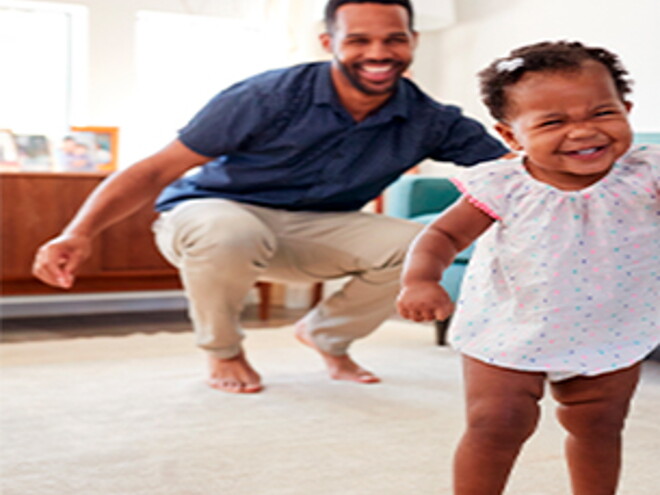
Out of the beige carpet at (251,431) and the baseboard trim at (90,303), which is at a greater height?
the beige carpet at (251,431)

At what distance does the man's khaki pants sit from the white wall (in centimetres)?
137

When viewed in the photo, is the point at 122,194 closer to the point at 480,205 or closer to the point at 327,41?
the point at 327,41

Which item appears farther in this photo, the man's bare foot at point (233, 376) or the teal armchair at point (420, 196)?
the teal armchair at point (420, 196)

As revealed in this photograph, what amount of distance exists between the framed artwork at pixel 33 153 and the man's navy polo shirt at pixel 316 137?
1.46 m

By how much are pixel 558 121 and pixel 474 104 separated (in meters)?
3.12

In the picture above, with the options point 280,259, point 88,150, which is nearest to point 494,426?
point 280,259

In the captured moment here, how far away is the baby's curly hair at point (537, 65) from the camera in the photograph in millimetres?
1004

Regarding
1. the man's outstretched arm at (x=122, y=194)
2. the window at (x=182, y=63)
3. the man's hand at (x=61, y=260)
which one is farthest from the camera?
the window at (x=182, y=63)

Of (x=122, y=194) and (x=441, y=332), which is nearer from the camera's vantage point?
(x=122, y=194)

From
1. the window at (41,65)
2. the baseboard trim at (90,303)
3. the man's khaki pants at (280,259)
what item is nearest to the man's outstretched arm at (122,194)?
the man's khaki pants at (280,259)

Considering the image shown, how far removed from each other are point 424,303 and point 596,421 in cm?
26

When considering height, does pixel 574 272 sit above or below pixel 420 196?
above

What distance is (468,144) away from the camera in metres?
2.18

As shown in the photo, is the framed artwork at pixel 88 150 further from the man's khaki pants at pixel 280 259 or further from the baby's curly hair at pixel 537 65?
the baby's curly hair at pixel 537 65
